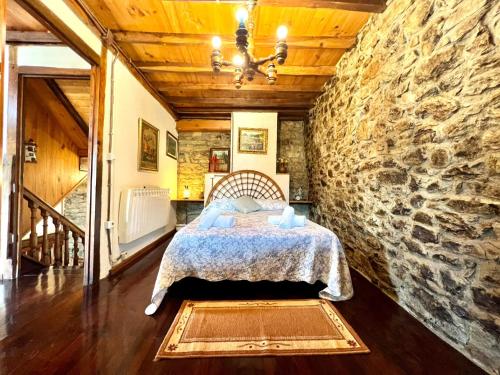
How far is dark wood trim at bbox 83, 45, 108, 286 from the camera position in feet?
7.75

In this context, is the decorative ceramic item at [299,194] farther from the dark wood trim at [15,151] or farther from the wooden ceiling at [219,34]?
the dark wood trim at [15,151]

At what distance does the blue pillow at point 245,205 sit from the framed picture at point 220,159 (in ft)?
4.45

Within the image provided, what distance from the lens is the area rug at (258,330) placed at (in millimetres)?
1480

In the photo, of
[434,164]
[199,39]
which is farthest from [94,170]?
[434,164]

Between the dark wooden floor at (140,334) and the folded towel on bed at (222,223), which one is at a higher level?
the folded towel on bed at (222,223)

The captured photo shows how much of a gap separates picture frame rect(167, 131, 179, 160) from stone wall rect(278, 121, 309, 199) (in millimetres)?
2242

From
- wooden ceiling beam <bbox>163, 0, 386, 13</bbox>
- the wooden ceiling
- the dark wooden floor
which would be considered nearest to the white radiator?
the dark wooden floor

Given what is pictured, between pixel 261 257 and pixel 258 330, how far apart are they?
625 mm

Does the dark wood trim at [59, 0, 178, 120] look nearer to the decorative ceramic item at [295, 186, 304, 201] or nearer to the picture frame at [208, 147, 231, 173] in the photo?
the picture frame at [208, 147, 231, 173]

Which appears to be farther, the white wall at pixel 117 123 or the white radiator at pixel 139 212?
the white radiator at pixel 139 212

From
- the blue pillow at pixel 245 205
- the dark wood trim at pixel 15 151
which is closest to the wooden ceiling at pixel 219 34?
the dark wood trim at pixel 15 151

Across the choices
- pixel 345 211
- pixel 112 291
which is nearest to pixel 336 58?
pixel 345 211

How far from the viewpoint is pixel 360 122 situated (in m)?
2.70

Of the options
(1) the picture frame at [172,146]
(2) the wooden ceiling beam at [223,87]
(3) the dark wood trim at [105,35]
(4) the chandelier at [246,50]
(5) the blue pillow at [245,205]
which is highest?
(2) the wooden ceiling beam at [223,87]
